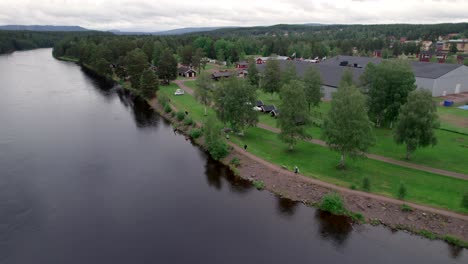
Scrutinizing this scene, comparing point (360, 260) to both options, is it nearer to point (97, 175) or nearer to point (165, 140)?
point (97, 175)

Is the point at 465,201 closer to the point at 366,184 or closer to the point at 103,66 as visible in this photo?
the point at 366,184

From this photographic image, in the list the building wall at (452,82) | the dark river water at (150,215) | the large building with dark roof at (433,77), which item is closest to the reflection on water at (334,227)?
the dark river water at (150,215)

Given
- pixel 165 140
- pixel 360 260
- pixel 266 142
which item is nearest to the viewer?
pixel 360 260

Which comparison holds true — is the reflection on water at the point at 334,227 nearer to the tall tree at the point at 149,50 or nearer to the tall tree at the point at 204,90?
the tall tree at the point at 204,90

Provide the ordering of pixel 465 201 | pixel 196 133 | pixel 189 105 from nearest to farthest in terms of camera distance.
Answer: pixel 465 201 < pixel 196 133 < pixel 189 105

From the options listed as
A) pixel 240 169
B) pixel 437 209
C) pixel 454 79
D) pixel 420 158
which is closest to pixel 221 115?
pixel 240 169

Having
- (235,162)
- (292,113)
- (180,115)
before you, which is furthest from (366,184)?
(180,115)
